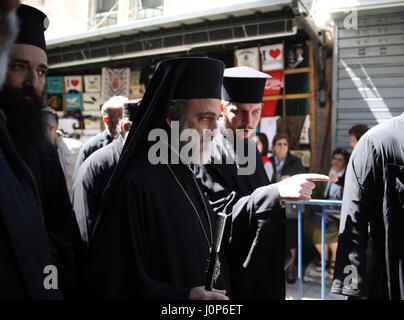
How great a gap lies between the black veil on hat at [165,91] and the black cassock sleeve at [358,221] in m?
0.95

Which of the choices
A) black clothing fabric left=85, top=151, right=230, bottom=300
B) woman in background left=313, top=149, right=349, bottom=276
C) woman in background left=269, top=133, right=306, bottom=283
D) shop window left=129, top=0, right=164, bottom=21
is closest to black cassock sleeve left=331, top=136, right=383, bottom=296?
black clothing fabric left=85, top=151, right=230, bottom=300

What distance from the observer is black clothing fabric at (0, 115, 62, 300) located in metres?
1.21

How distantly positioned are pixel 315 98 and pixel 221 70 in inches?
205

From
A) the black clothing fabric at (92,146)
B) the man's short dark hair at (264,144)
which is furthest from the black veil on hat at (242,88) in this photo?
the man's short dark hair at (264,144)

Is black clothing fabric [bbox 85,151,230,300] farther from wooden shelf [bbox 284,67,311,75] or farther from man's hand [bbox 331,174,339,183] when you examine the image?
wooden shelf [bbox 284,67,311,75]

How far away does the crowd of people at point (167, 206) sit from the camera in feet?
4.53

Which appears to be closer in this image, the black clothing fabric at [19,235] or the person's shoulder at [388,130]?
the black clothing fabric at [19,235]

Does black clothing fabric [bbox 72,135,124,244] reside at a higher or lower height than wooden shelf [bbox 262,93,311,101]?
lower

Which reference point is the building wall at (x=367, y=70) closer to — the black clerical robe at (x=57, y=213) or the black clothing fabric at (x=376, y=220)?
the black clothing fabric at (x=376, y=220)

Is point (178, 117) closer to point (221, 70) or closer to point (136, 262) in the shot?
point (221, 70)

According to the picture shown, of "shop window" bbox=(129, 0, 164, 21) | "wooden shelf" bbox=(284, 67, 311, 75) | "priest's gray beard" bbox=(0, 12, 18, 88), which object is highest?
"shop window" bbox=(129, 0, 164, 21)

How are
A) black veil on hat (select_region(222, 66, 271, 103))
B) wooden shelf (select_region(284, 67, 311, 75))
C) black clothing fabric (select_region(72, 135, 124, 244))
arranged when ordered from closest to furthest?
1. black veil on hat (select_region(222, 66, 271, 103))
2. black clothing fabric (select_region(72, 135, 124, 244))
3. wooden shelf (select_region(284, 67, 311, 75))

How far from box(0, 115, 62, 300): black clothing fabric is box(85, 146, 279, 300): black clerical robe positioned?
267mm

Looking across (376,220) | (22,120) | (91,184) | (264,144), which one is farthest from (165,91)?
(264,144)
